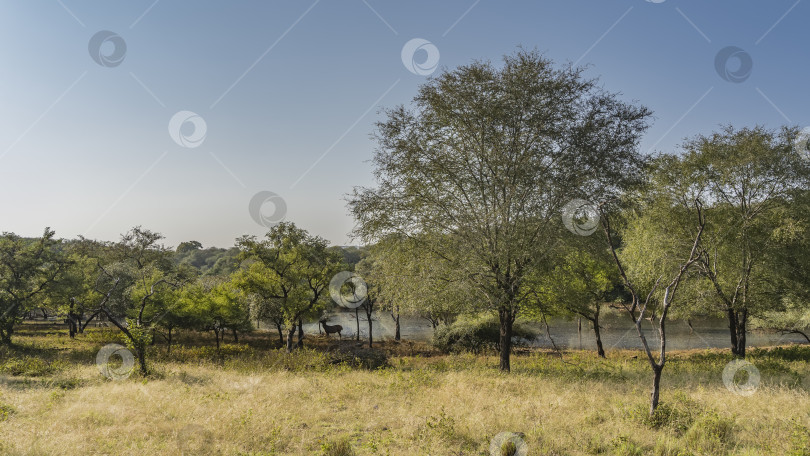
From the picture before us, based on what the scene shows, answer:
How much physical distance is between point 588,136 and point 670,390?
31.0 ft

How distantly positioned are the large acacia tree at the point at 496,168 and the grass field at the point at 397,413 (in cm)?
479

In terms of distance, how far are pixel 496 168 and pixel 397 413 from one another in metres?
10.0

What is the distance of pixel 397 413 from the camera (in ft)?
37.2

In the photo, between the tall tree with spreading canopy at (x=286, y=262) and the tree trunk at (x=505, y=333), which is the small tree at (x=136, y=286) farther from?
the tree trunk at (x=505, y=333)

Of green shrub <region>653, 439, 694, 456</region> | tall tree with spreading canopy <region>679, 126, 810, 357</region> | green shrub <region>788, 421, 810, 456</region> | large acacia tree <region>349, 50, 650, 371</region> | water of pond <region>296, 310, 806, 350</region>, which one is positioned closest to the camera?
green shrub <region>788, 421, 810, 456</region>

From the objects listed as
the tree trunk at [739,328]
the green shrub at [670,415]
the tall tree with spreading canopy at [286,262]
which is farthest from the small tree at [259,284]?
the tree trunk at [739,328]

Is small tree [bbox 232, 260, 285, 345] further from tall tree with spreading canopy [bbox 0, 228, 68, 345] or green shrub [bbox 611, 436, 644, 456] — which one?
green shrub [bbox 611, 436, 644, 456]

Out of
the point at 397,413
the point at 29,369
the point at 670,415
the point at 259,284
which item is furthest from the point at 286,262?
the point at 670,415

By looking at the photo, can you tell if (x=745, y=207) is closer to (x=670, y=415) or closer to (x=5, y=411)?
(x=670, y=415)

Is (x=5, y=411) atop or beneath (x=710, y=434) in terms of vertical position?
atop

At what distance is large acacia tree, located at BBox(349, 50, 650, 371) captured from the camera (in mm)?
15984

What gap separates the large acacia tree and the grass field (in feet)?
15.7

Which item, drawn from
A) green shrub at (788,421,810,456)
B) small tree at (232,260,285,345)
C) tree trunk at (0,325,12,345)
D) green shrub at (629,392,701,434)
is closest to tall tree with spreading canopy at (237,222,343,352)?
small tree at (232,260,285,345)

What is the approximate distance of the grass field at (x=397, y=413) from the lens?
8.41m
